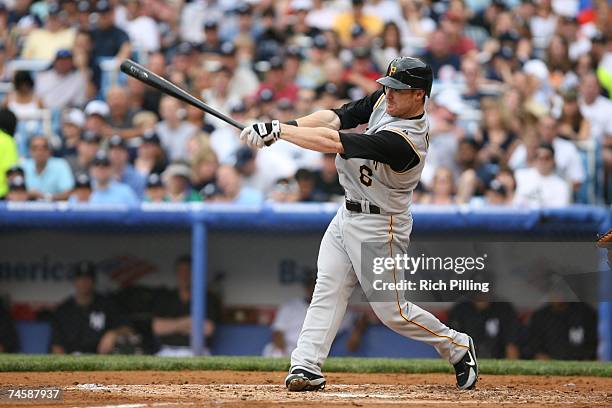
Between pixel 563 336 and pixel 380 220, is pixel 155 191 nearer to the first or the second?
pixel 563 336

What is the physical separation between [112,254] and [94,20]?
3.51m

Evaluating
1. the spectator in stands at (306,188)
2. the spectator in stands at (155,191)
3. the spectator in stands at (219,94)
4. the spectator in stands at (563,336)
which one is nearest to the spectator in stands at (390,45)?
the spectator in stands at (219,94)

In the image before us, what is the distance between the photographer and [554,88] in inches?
436

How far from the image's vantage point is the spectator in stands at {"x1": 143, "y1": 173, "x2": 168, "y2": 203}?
9.26 m

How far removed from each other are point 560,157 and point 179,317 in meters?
3.71

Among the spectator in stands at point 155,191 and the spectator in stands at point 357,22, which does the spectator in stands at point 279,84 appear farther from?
the spectator in stands at point 155,191

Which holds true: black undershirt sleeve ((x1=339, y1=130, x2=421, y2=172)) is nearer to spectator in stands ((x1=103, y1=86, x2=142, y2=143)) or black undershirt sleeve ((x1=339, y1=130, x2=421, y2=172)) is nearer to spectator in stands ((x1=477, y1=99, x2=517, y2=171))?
spectator in stands ((x1=477, y1=99, x2=517, y2=171))

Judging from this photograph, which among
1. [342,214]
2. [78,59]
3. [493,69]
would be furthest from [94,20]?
[342,214]

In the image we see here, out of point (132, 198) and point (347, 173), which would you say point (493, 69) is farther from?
point (347, 173)

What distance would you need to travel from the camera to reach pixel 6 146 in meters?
9.42

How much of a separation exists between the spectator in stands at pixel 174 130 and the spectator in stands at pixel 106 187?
85 centimetres

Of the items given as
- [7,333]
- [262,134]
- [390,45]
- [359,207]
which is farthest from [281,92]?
[262,134]

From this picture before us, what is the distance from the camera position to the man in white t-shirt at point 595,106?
10.6 metres

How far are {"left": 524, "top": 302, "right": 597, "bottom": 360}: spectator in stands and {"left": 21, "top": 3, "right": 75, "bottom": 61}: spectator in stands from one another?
19.2 ft
